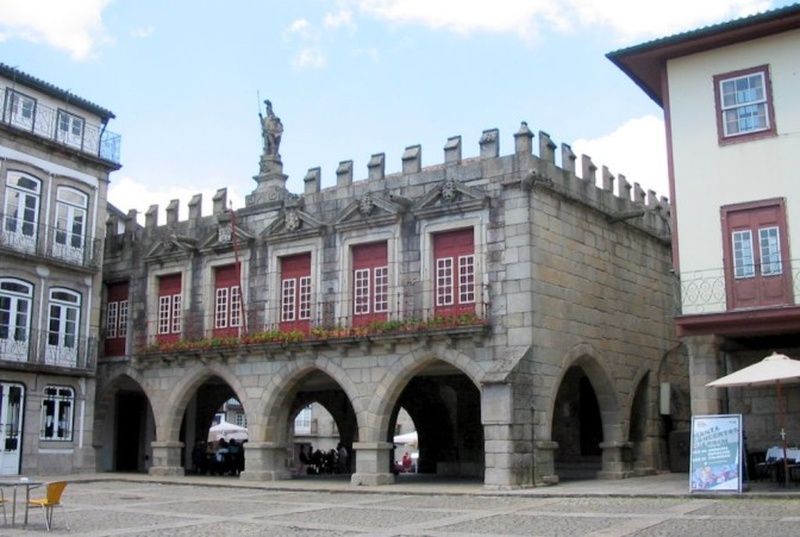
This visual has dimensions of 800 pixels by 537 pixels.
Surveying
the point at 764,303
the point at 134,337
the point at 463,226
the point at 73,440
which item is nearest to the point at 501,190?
the point at 463,226

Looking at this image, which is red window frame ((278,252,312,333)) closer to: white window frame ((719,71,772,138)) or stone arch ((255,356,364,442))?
stone arch ((255,356,364,442))

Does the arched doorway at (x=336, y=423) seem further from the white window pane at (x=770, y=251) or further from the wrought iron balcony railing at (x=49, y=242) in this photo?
the white window pane at (x=770, y=251)

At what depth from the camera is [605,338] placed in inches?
859

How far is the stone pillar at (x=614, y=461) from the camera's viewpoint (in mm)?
21188

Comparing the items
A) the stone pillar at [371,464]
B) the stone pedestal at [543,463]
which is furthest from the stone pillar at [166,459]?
the stone pedestal at [543,463]

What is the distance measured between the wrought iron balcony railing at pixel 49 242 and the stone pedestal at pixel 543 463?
44.6ft

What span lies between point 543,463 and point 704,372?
13.2 ft

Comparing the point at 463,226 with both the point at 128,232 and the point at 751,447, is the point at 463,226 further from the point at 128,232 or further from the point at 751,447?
the point at 128,232

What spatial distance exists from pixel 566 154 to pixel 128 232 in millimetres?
12781

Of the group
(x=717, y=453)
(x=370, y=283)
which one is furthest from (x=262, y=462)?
(x=717, y=453)

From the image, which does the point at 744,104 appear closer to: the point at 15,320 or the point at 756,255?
the point at 756,255

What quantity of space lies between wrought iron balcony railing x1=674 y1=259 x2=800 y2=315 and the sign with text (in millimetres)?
2094

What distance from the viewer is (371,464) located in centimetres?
2048

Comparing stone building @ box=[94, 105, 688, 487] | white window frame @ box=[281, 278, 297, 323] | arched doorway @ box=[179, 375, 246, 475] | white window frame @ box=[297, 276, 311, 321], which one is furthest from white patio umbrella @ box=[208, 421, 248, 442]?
white window frame @ box=[297, 276, 311, 321]
